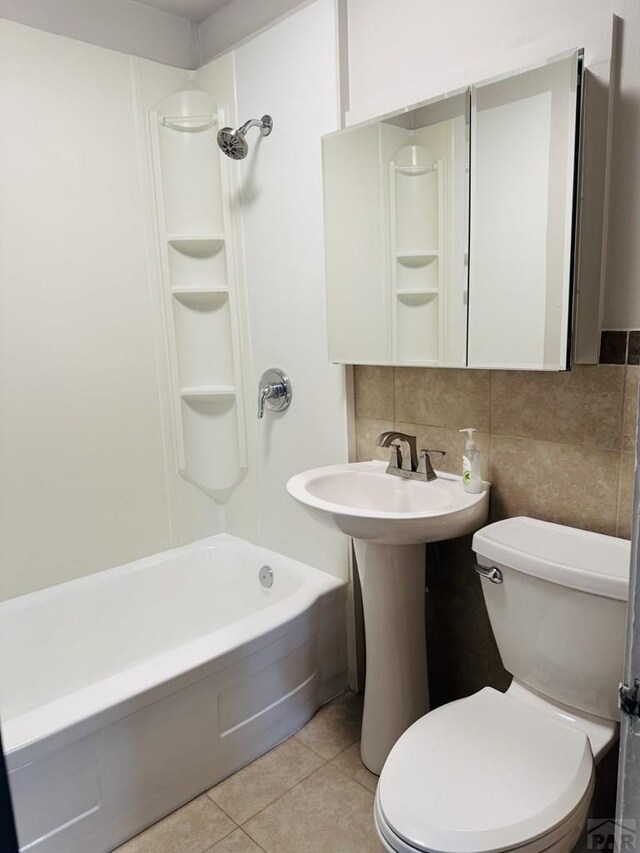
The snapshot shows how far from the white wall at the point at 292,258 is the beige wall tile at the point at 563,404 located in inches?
22.9

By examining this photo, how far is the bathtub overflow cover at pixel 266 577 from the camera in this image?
232 centimetres

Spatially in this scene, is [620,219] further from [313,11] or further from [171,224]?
[171,224]

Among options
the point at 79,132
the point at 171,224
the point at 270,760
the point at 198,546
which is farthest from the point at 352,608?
the point at 79,132

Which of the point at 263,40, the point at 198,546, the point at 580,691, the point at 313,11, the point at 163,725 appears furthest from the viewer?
the point at 198,546

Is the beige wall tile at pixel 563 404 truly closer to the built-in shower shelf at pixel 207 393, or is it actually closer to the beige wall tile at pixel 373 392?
the beige wall tile at pixel 373 392

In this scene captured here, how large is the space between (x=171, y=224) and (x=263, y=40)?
Result: 2.33 ft

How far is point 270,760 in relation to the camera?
1897 millimetres

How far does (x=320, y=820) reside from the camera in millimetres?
1669

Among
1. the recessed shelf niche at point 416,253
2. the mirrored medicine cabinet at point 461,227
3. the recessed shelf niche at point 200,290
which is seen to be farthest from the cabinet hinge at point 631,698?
the recessed shelf niche at point 200,290

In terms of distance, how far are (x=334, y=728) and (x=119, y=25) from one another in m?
2.57

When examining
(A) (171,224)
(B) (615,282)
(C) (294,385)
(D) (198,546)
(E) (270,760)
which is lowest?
(E) (270,760)

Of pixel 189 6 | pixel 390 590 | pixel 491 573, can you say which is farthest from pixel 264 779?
pixel 189 6

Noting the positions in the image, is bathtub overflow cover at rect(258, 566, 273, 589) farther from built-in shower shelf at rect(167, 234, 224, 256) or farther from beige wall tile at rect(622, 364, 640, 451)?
beige wall tile at rect(622, 364, 640, 451)

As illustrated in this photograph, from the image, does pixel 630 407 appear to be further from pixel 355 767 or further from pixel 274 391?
pixel 355 767
